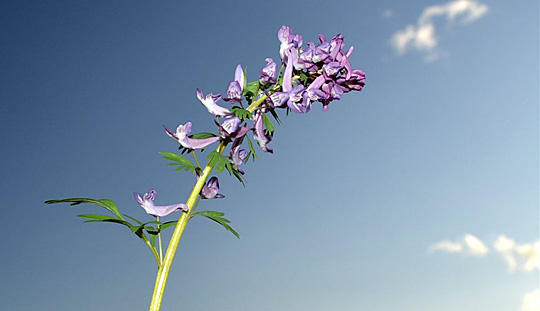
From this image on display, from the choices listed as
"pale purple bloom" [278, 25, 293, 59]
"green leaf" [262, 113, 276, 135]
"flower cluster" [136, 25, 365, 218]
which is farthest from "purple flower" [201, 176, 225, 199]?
"pale purple bloom" [278, 25, 293, 59]

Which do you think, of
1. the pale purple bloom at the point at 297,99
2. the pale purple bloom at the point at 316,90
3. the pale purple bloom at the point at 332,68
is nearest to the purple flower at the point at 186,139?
the pale purple bloom at the point at 297,99

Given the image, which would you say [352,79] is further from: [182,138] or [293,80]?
[182,138]

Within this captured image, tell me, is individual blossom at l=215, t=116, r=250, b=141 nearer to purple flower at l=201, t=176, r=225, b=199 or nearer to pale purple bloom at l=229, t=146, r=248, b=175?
pale purple bloom at l=229, t=146, r=248, b=175

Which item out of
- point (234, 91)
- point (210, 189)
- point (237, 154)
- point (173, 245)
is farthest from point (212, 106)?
point (173, 245)

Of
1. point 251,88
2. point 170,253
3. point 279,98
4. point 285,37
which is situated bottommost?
point 170,253

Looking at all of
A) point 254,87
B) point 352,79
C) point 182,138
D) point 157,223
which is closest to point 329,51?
point 352,79

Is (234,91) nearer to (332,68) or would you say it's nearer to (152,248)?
(332,68)
